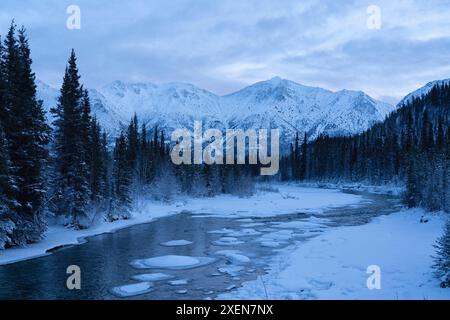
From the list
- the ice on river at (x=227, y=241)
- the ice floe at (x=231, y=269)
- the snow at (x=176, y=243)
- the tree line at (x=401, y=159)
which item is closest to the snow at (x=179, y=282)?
the ice floe at (x=231, y=269)

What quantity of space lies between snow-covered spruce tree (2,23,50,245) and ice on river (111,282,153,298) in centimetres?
1007

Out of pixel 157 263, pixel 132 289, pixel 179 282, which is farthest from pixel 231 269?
pixel 132 289

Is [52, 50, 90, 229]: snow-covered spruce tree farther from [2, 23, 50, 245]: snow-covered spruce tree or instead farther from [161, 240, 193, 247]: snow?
[161, 240, 193, 247]: snow

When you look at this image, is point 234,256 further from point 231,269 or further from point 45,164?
point 45,164

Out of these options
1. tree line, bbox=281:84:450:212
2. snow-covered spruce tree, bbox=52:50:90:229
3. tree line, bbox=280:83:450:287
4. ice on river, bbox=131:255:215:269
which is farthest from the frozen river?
tree line, bbox=281:84:450:212

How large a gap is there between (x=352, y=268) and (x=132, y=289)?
8049 millimetres

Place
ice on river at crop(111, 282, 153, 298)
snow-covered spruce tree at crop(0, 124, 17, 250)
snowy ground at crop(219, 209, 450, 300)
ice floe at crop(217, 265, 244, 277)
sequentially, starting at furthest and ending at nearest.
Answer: snow-covered spruce tree at crop(0, 124, 17, 250) < ice floe at crop(217, 265, 244, 277) < ice on river at crop(111, 282, 153, 298) < snowy ground at crop(219, 209, 450, 300)

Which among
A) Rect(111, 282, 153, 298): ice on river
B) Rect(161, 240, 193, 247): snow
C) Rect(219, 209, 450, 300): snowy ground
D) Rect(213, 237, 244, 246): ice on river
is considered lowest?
Rect(213, 237, 244, 246): ice on river

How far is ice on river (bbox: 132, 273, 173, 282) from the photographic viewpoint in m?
15.8

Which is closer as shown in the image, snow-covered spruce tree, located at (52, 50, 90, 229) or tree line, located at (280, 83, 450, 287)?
snow-covered spruce tree, located at (52, 50, 90, 229)

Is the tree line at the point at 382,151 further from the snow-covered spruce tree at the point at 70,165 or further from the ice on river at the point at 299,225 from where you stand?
the snow-covered spruce tree at the point at 70,165

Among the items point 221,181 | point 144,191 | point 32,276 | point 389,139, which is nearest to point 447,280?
point 32,276

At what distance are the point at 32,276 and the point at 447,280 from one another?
14278 mm

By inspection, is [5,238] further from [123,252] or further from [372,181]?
[372,181]
